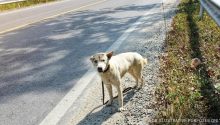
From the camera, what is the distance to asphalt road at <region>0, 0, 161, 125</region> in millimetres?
5551

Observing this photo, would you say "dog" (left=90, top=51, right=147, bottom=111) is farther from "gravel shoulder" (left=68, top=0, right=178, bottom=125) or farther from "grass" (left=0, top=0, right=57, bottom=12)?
"grass" (left=0, top=0, right=57, bottom=12)

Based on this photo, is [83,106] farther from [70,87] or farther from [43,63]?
[43,63]

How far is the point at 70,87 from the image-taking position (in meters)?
6.21

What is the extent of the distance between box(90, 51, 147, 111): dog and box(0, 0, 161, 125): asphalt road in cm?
93

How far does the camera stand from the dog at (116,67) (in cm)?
483

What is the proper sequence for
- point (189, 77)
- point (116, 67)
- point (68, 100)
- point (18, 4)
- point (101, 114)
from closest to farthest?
point (101, 114), point (116, 67), point (68, 100), point (189, 77), point (18, 4)

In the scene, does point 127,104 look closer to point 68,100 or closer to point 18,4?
point 68,100

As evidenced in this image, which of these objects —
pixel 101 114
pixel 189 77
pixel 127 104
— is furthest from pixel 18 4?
pixel 101 114

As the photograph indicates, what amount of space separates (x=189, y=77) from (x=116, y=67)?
1.28 m

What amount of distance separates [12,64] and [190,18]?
5.74 meters

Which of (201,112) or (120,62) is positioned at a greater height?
(120,62)

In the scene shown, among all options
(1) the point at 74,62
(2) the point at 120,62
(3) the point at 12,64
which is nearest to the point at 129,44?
(1) the point at 74,62

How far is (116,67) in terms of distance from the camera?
5242 millimetres

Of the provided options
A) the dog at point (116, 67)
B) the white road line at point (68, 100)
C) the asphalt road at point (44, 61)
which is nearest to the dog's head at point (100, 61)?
the dog at point (116, 67)
